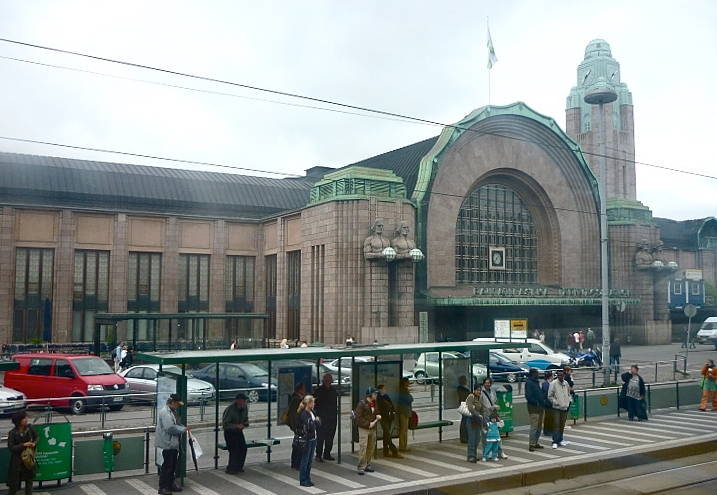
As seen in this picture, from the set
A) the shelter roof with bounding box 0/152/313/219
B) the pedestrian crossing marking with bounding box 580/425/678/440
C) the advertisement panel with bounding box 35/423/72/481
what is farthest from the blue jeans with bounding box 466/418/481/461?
the shelter roof with bounding box 0/152/313/219

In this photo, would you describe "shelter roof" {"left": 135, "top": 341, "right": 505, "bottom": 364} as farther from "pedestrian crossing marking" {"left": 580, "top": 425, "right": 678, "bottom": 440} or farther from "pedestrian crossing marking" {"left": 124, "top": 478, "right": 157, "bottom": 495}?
"pedestrian crossing marking" {"left": 580, "top": 425, "right": 678, "bottom": 440}

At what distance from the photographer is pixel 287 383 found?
588 inches

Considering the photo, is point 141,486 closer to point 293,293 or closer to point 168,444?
point 168,444

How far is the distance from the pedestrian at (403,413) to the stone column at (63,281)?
106ft

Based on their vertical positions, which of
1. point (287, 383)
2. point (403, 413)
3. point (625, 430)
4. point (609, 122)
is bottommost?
point (625, 430)

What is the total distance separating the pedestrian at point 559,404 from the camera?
1603 centimetres

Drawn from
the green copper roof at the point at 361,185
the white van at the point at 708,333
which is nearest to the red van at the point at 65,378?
the green copper roof at the point at 361,185

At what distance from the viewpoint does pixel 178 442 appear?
11891 mm

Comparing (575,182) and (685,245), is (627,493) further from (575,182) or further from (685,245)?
(685,245)

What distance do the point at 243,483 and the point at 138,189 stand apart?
37.6 meters

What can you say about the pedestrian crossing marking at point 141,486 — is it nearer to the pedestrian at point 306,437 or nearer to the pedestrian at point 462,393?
the pedestrian at point 306,437

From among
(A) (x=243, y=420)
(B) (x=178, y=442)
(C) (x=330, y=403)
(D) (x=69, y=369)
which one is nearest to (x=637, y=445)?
(C) (x=330, y=403)

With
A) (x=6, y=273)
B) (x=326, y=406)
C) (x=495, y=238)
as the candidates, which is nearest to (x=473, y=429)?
(x=326, y=406)

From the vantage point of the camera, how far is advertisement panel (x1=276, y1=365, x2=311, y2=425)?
581 inches
